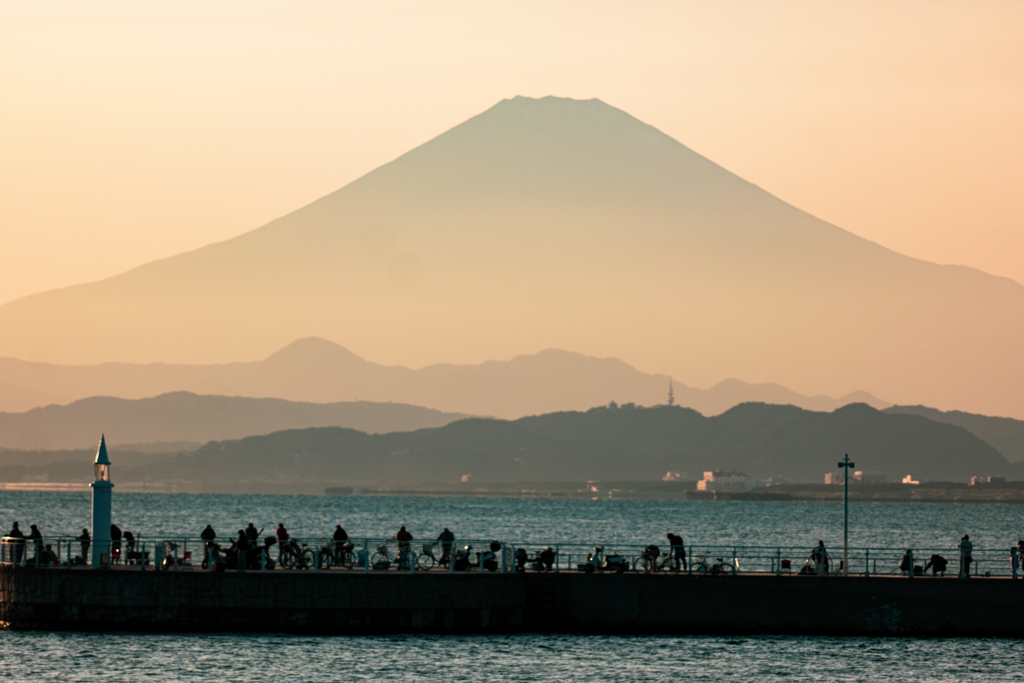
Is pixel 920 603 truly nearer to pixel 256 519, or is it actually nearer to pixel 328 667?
pixel 328 667

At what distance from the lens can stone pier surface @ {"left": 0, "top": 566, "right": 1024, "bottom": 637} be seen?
37.5m

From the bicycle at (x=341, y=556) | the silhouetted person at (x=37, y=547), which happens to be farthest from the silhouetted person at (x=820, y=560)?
the silhouetted person at (x=37, y=547)

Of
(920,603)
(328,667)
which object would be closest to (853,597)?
(920,603)

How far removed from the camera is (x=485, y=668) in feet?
122

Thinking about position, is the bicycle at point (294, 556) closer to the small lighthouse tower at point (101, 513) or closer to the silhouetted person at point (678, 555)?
the small lighthouse tower at point (101, 513)

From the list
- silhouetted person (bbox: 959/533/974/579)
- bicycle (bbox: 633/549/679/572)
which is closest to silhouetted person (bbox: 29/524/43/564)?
bicycle (bbox: 633/549/679/572)

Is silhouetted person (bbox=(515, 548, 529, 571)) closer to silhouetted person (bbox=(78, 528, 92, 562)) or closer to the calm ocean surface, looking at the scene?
the calm ocean surface

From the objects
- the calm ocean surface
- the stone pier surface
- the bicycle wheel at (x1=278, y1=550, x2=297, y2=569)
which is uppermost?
the bicycle wheel at (x1=278, y1=550, x2=297, y2=569)

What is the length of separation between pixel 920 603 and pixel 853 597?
75.6 inches

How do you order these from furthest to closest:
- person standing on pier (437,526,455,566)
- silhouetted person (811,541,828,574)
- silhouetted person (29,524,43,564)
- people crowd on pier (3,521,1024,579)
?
silhouetted person (811,541,828,574)
person standing on pier (437,526,455,566)
silhouetted person (29,524,43,564)
people crowd on pier (3,521,1024,579)

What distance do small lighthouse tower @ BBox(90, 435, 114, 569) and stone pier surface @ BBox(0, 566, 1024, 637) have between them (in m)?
1.04

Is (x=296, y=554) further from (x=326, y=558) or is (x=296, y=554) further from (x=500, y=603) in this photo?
(x=500, y=603)

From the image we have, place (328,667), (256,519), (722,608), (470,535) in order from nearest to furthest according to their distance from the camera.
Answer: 1. (328,667)
2. (722,608)
3. (470,535)
4. (256,519)

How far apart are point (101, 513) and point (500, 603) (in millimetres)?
11216
